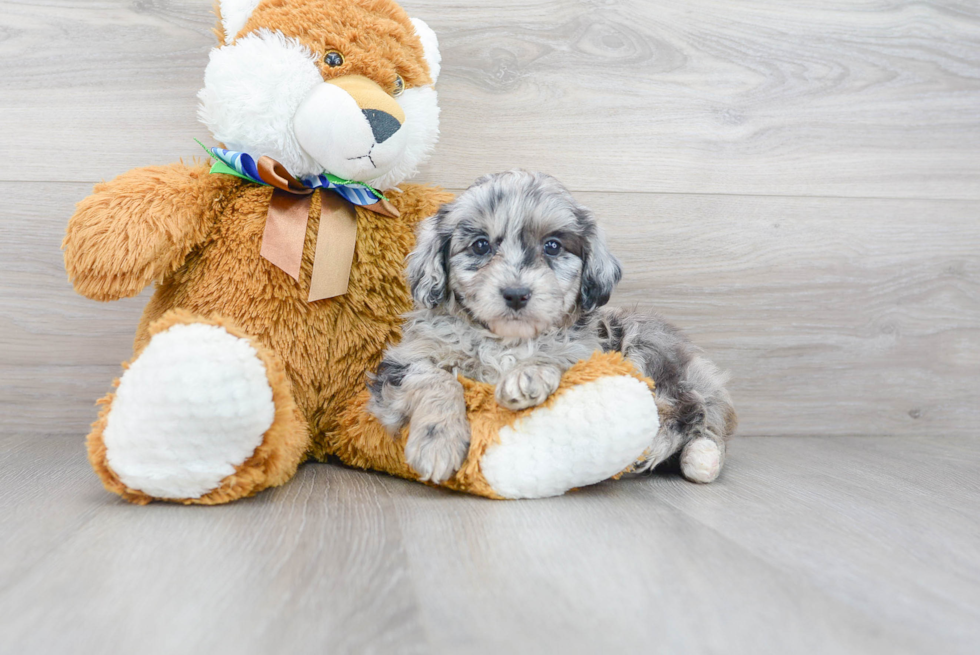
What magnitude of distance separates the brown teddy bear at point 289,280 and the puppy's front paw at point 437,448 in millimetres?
32

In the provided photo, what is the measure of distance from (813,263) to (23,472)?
2.36 m

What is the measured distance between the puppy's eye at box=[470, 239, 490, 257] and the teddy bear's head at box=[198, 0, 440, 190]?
12.1 inches

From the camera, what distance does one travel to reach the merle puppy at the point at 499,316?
4.81ft

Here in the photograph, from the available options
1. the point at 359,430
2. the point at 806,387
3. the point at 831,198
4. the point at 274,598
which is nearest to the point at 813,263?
the point at 831,198

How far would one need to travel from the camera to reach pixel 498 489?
1.46 metres

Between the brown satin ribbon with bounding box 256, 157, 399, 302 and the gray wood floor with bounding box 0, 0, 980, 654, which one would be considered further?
the brown satin ribbon with bounding box 256, 157, 399, 302

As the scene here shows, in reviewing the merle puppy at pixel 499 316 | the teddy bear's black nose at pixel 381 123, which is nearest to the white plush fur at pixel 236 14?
the teddy bear's black nose at pixel 381 123

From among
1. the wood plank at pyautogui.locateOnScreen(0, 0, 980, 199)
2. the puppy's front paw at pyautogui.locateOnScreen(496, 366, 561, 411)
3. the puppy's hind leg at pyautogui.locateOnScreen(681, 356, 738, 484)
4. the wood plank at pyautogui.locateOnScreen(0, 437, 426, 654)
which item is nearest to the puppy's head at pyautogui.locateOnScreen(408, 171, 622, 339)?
the puppy's front paw at pyautogui.locateOnScreen(496, 366, 561, 411)

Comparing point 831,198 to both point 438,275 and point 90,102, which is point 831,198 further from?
point 90,102

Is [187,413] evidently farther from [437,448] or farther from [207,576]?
[437,448]

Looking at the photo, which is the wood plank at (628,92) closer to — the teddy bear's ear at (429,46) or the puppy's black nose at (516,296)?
the teddy bear's ear at (429,46)

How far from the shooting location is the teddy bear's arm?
151 centimetres

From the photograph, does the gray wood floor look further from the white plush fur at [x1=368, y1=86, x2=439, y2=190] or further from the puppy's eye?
the puppy's eye

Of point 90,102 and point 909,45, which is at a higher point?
point 909,45
